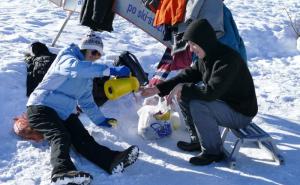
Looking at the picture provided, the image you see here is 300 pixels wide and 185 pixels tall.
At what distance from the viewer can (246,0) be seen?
11766 mm

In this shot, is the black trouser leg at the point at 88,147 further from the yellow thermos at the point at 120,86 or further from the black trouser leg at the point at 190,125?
the black trouser leg at the point at 190,125

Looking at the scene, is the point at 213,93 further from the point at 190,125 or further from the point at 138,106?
the point at 138,106

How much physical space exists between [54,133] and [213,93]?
1393 mm

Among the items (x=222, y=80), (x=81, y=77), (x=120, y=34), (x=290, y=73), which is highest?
(x=222, y=80)

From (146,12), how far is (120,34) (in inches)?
99.8

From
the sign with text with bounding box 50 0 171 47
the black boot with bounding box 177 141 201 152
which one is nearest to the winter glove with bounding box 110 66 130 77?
the black boot with bounding box 177 141 201 152

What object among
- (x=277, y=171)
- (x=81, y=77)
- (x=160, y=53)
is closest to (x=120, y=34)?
(x=160, y=53)

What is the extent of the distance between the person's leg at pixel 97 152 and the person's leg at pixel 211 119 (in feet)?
1.98

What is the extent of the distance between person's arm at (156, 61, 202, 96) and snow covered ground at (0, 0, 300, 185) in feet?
1.81

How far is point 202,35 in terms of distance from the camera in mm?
4008

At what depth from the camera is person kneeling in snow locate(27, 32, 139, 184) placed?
3.98 m

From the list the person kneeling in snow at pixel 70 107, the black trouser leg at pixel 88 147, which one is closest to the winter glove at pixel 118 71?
the person kneeling in snow at pixel 70 107

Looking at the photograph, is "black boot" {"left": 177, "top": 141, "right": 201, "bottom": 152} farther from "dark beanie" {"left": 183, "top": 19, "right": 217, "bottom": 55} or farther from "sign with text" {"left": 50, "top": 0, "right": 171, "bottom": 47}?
"sign with text" {"left": 50, "top": 0, "right": 171, "bottom": 47}

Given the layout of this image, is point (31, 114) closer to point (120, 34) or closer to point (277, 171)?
point (277, 171)
